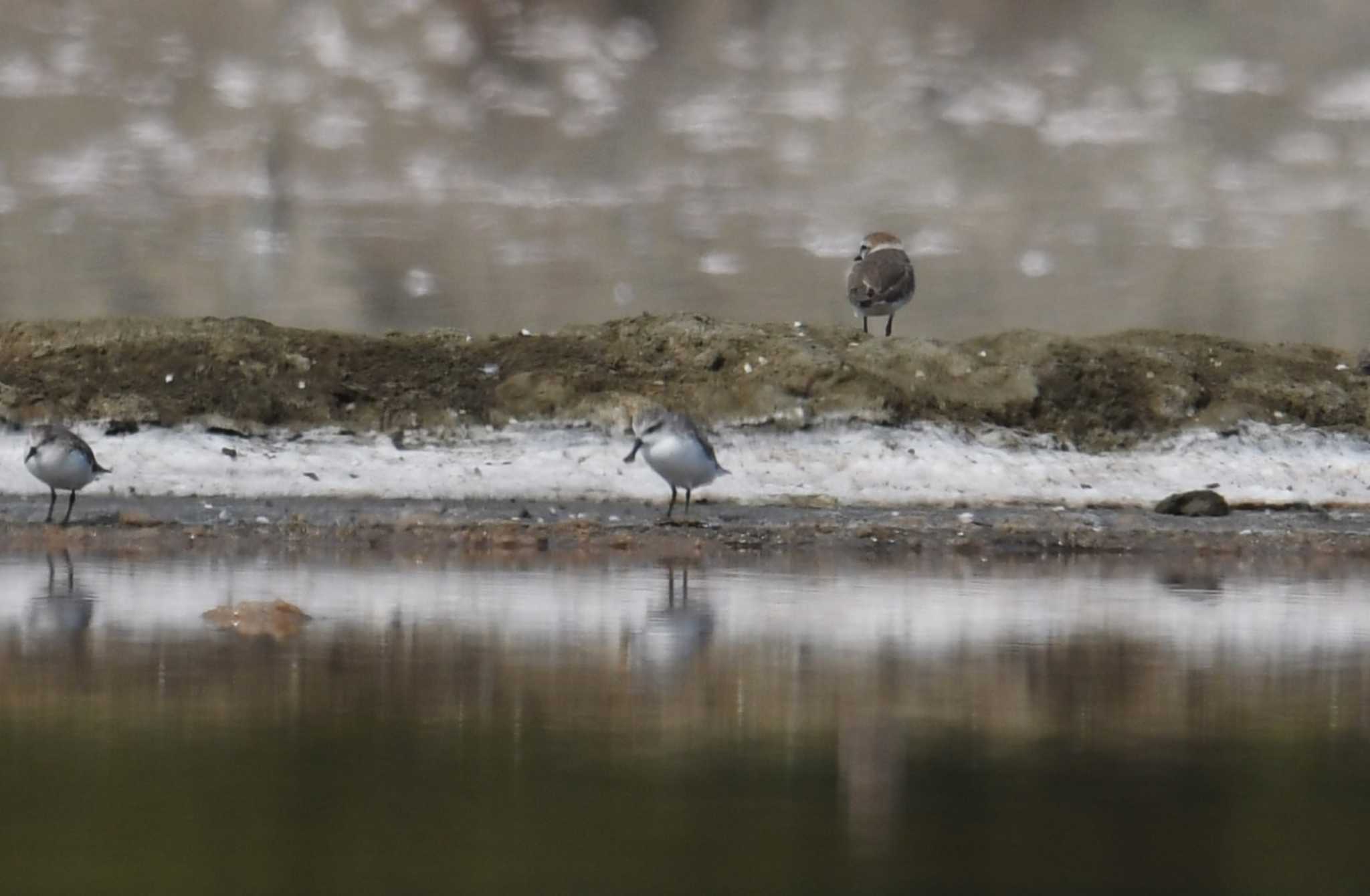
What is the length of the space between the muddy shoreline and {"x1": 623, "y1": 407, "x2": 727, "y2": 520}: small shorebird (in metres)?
0.47

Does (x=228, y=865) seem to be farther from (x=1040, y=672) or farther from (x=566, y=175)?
(x=566, y=175)

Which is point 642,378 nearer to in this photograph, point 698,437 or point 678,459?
point 698,437

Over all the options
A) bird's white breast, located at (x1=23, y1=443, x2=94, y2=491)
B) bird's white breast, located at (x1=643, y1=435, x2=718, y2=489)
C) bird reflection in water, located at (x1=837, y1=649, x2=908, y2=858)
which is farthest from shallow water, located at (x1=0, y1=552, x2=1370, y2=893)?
bird's white breast, located at (x1=643, y1=435, x2=718, y2=489)

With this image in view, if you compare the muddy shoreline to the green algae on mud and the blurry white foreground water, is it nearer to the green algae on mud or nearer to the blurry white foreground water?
the blurry white foreground water

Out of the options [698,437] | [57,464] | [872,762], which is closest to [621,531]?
[698,437]

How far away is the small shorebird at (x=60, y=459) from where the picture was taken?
2048cm

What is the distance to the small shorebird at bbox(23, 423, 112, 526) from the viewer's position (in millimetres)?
20484

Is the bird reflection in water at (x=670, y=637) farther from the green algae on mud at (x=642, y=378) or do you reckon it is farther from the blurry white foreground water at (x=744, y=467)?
the green algae on mud at (x=642, y=378)

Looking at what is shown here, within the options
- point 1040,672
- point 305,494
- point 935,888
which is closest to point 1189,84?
point 305,494

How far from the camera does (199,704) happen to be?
10258 millimetres

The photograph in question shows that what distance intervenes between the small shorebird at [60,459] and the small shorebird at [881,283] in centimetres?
1047

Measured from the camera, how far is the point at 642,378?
2619 cm

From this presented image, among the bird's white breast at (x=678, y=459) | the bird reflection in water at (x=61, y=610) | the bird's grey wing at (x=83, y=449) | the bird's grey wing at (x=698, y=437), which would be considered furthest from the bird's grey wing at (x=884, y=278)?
the bird reflection in water at (x=61, y=610)

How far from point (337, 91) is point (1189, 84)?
723 inches
